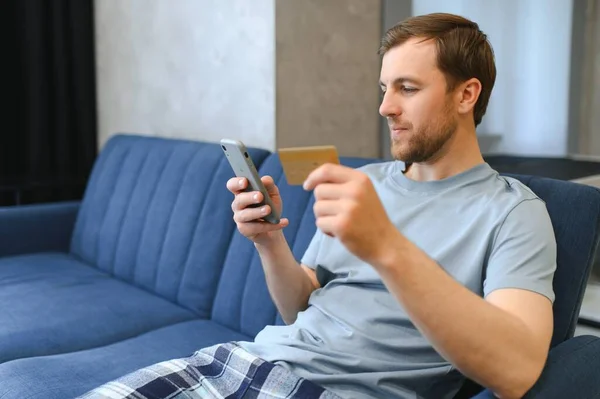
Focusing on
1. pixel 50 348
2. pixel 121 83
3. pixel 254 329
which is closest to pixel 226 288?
pixel 254 329

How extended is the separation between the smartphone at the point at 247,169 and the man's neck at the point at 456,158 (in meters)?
0.29

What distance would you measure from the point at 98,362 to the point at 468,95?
3.30 ft

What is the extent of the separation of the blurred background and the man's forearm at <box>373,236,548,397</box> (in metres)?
0.96

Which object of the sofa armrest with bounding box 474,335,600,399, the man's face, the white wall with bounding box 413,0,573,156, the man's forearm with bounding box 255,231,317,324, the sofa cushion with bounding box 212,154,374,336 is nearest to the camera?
the sofa armrest with bounding box 474,335,600,399

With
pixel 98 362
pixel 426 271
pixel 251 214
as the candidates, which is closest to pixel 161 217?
pixel 98 362

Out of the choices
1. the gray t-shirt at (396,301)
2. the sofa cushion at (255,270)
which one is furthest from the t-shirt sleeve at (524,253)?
the sofa cushion at (255,270)

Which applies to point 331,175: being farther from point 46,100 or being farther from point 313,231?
point 46,100

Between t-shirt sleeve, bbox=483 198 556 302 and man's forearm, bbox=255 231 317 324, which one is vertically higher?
t-shirt sleeve, bbox=483 198 556 302

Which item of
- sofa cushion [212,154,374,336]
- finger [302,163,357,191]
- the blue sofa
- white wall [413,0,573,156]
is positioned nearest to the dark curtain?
the blue sofa

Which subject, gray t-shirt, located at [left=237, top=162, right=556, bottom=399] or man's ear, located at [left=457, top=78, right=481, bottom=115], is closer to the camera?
gray t-shirt, located at [left=237, top=162, right=556, bottom=399]

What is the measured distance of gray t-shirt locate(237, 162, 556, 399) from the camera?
3.47 feet

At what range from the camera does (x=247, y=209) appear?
121 cm

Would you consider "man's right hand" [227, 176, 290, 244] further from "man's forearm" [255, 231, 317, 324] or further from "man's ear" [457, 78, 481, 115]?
"man's ear" [457, 78, 481, 115]

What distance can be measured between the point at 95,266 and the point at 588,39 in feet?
Answer: 5.85
